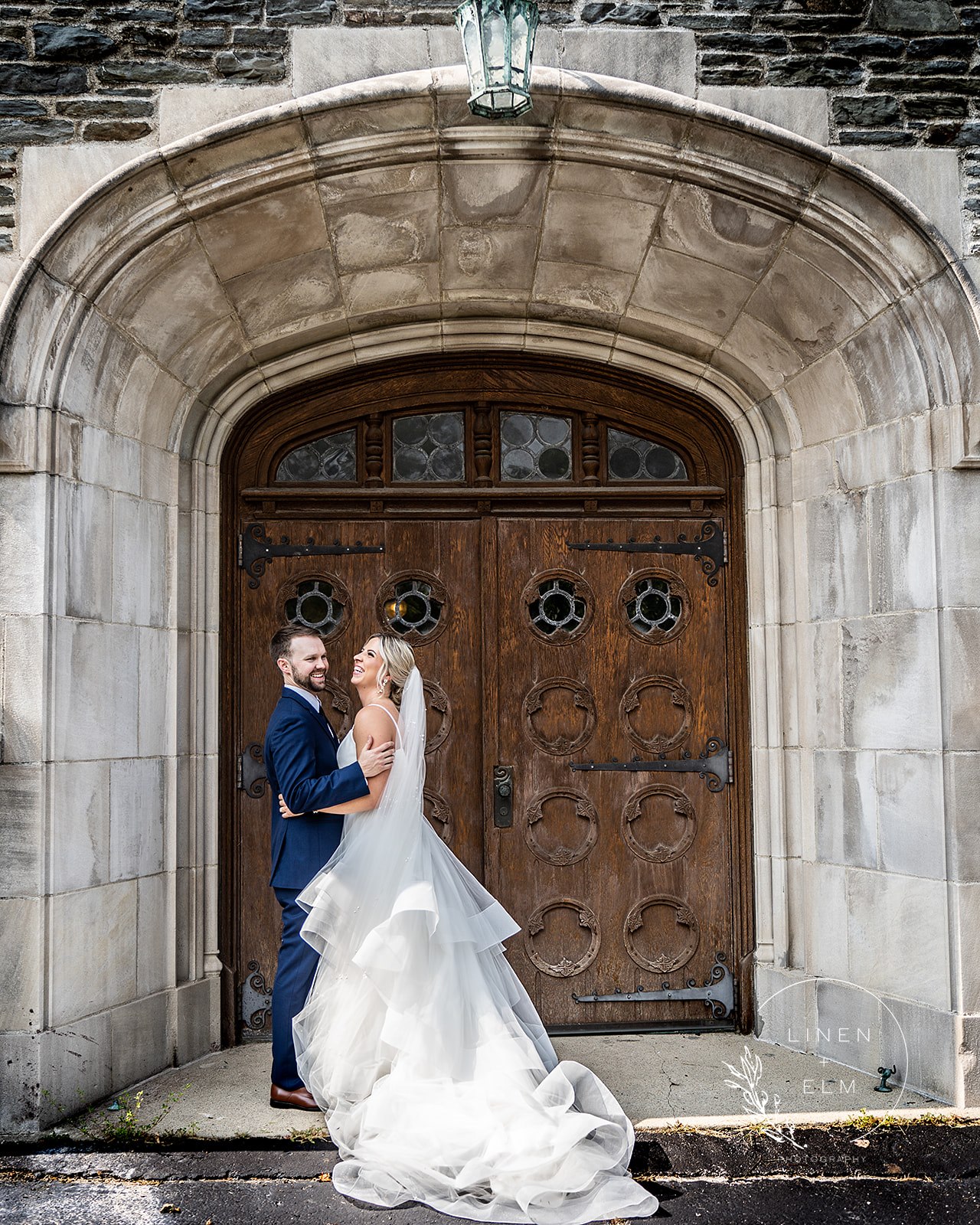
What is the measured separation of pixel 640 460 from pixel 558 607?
80cm

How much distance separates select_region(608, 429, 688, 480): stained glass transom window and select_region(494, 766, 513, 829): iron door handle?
1440mm

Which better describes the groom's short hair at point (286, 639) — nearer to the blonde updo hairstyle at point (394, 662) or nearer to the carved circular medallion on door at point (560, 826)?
the blonde updo hairstyle at point (394, 662)

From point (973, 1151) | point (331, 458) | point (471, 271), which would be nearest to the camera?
point (973, 1151)

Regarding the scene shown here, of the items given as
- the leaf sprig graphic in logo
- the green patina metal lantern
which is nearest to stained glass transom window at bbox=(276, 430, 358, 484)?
the green patina metal lantern

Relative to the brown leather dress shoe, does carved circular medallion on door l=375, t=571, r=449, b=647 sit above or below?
above

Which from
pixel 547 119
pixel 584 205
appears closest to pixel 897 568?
pixel 584 205

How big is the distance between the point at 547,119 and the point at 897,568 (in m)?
2.11

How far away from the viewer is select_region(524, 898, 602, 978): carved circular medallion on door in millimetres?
4672

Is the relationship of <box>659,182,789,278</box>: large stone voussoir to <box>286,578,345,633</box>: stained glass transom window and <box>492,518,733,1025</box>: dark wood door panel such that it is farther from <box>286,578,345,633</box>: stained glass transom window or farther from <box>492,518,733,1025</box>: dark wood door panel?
<box>286,578,345,633</box>: stained glass transom window

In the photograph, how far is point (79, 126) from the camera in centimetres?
382

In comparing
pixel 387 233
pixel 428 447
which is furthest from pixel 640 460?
pixel 387 233

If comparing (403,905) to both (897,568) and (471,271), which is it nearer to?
(897,568)

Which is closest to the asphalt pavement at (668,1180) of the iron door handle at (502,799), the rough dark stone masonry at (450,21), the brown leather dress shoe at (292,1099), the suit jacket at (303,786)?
the brown leather dress shoe at (292,1099)

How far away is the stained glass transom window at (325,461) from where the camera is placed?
4.85 metres
